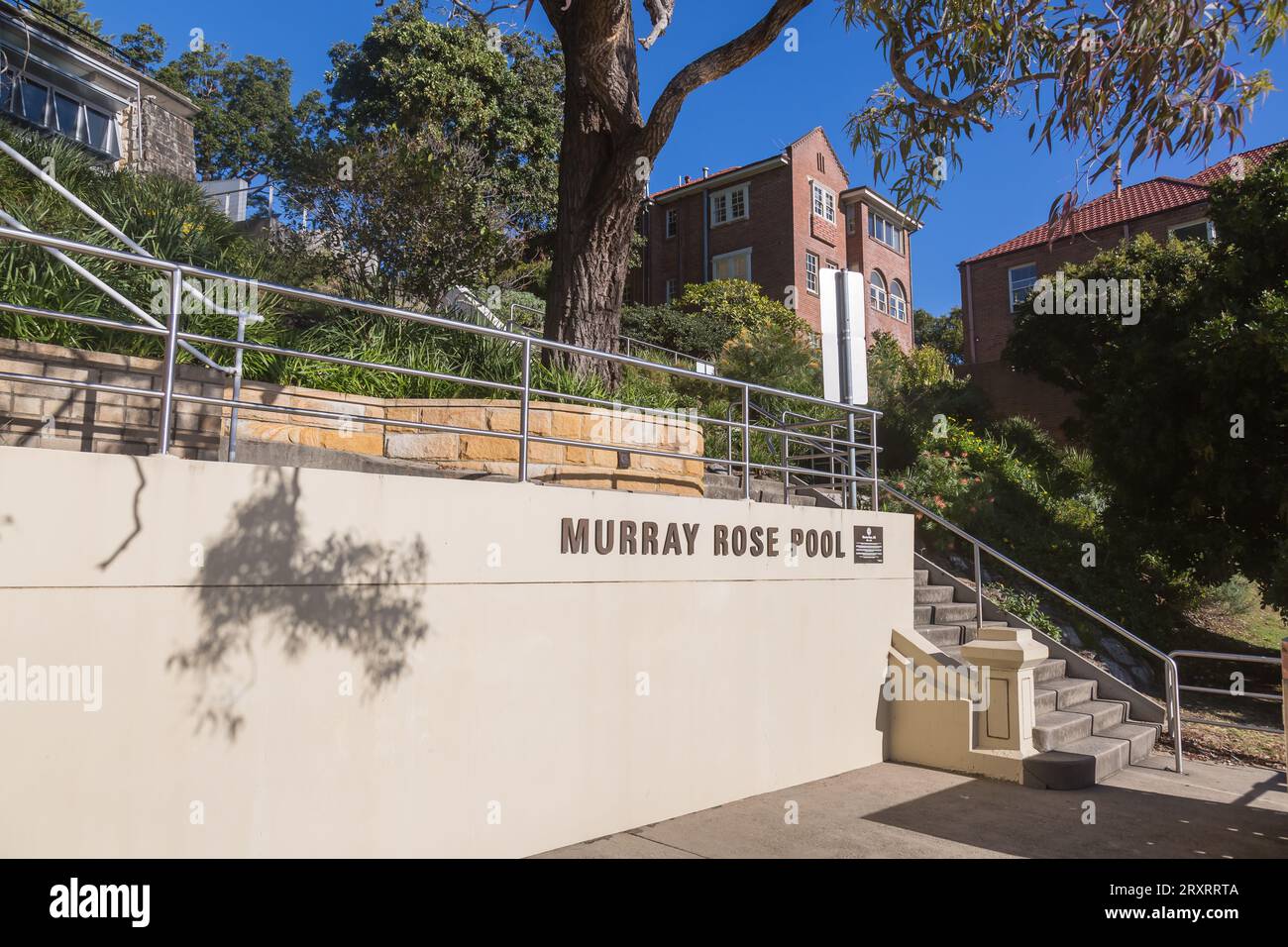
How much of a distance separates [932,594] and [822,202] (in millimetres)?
24173

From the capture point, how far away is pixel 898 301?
34.3 m

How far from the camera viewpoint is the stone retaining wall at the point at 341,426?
498 cm

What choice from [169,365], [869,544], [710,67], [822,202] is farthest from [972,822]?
[822,202]

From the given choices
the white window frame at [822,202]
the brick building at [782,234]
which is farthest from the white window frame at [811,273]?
the white window frame at [822,202]

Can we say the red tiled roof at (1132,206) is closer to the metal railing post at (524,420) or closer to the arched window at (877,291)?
the arched window at (877,291)

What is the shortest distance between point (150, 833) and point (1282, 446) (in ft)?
41.9

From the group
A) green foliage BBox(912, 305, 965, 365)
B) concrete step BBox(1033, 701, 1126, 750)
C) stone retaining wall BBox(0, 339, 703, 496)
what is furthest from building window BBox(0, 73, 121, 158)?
green foliage BBox(912, 305, 965, 365)

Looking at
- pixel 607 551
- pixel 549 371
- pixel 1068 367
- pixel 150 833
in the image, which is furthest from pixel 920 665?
pixel 1068 367

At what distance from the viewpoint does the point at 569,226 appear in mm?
9000

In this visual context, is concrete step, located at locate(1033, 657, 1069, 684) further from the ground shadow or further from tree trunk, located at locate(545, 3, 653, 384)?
tree trunk, located at locate(545, 3, 653, 384)

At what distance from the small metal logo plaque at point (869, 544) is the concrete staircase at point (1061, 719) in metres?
1.14

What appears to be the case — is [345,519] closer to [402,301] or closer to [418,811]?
[418,811]

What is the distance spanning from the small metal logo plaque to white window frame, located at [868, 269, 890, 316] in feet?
82.7

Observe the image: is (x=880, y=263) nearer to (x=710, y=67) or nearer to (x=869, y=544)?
(x=710, y=67)
